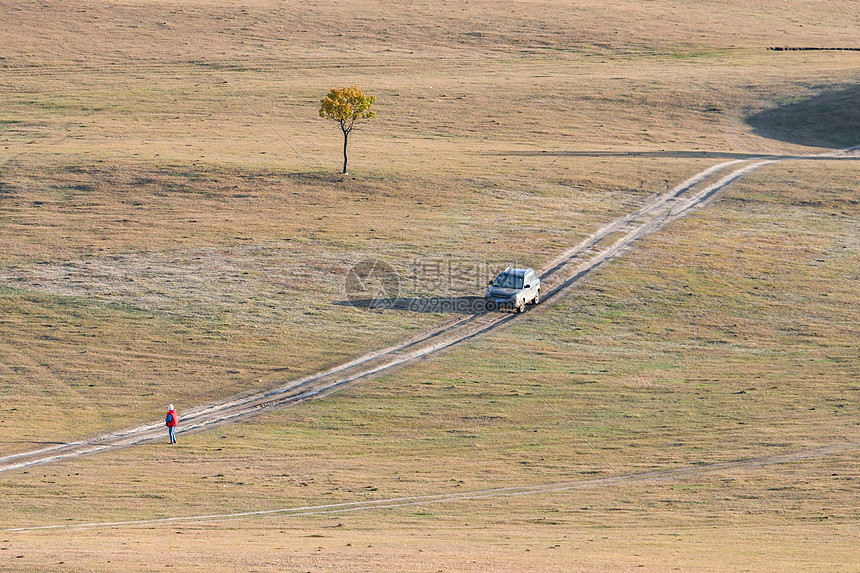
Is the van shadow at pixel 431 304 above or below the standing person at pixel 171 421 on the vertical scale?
above

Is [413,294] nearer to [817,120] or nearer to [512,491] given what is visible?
[512,491]

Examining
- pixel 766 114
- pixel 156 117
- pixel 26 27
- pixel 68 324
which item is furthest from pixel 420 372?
pixel 26 27

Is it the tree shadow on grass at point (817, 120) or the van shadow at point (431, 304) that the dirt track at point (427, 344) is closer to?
the van shadow at point (431, 304)

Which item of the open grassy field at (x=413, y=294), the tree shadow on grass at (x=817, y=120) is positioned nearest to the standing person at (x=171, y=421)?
the open grassy field at (x=413, y=294)

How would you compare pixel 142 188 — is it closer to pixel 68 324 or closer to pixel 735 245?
pixel 68 324

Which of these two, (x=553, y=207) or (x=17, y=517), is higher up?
(x=553, y=207)
